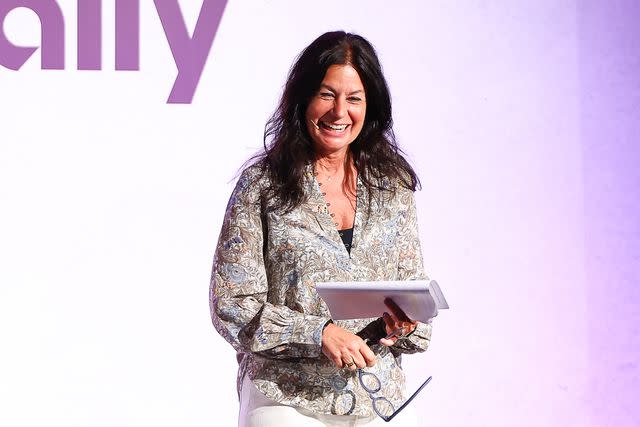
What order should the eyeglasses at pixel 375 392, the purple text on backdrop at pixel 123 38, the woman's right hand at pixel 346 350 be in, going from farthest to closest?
the purple text on backdrop at pixel 123 38 < the eyeglasses at pixel 375 392 < the woman's right hand at pixel 346 350

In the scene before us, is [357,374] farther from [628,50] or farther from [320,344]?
[628,50]

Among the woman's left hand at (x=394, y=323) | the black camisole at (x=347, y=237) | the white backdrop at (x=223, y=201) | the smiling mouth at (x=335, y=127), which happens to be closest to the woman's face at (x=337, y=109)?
the smiling mouth at (x=335, y=127)

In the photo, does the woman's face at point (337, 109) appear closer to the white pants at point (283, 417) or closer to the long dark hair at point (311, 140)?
the long dark hair at point (311, 140)

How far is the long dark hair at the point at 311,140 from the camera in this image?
191 centimetres

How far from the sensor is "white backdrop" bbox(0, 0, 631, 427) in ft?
10.7

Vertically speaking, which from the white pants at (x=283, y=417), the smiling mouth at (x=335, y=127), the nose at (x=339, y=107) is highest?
the nose at (x=339, y=107)

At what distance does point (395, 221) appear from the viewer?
1949mm

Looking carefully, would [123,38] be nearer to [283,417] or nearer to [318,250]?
[318,250]

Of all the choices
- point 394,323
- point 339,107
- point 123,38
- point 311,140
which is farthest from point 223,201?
point 394,323

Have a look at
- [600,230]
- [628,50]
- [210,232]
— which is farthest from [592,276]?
[210,232]

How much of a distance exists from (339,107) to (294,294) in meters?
0.35

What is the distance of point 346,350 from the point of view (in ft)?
5.69

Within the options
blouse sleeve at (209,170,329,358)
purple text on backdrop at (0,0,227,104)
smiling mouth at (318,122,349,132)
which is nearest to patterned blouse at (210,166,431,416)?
blouse sleeve at (209,170,329,358)

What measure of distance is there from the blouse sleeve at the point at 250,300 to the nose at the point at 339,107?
19cm
